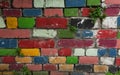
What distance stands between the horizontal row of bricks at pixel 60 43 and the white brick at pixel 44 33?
0.19 ft

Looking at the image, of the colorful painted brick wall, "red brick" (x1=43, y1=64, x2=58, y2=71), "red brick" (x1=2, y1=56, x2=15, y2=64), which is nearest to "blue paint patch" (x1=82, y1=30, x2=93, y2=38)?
the colorful painted brick wall

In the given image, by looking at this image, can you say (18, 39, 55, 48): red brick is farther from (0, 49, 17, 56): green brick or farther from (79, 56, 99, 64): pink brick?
(79, 56, 99, 64): pink brick

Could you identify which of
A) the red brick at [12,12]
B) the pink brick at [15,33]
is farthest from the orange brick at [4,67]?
the red brick at [12,12]

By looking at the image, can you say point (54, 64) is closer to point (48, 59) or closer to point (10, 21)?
point (48, 59)

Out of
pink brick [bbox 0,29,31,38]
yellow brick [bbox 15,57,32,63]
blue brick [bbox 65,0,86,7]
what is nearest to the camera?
blue brick [bbox 65,0,86,7]

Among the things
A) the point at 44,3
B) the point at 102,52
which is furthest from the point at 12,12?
the point at 102,52

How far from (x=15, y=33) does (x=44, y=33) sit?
1.08 feet

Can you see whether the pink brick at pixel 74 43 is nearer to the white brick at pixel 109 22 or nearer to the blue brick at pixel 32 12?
the white brick at pixel 109 22

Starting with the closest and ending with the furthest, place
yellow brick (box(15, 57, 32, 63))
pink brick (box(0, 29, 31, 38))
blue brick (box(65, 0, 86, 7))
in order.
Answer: blue brick (box(65, 0, 86, 7)) → pink brick (box(0, 29, 31, 38)) → yellow brick (box(15, 57, 32, 63))

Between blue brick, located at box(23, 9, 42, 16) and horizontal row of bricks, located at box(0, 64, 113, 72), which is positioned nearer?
blue brick, located at box(23, 9, 42, 16)

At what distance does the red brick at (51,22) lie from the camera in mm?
3037

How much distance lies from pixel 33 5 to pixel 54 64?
731 millimetres

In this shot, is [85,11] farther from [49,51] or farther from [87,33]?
[49,51]

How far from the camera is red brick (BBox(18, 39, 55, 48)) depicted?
10.2 ft
